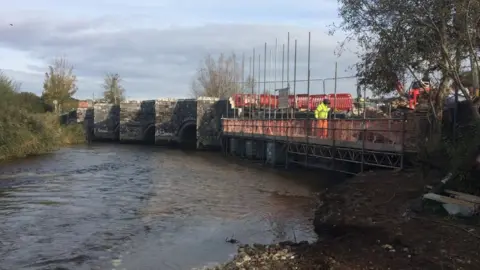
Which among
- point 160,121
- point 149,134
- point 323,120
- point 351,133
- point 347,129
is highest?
point 323,120

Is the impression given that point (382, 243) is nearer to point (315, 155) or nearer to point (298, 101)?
point (315, 155)

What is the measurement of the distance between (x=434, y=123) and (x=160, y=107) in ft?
150

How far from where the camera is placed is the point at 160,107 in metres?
57.8

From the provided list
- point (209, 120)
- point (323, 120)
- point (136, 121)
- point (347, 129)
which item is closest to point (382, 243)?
point (347, 129)

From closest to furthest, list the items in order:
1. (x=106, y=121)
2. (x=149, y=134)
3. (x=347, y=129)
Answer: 1. (x=347, y=129)
2. (x=149, y=134)
3. (x=106, y=121)

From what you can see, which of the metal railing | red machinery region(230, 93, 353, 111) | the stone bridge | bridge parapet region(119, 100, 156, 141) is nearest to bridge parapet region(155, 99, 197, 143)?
the stone bridge

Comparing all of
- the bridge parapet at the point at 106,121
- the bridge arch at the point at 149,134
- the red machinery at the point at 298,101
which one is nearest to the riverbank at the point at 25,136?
the red machinery at the point at 298,101

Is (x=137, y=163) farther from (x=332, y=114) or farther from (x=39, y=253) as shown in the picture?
(x=39, y=253)

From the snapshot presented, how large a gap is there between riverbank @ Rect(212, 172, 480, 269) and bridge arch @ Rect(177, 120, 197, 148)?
43358mm

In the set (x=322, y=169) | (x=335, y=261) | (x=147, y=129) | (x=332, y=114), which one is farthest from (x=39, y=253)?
(x=147, y=129)

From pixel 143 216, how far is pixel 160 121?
43.4 meters

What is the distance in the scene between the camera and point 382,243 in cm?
938

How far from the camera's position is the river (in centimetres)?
1071

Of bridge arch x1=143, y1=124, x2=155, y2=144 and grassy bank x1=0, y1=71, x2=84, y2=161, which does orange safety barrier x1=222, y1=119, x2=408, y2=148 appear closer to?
grassy bank x1=0, y1=71, x2=84, y2=161
